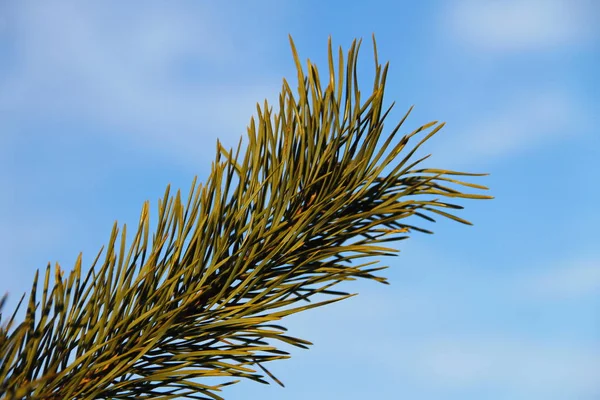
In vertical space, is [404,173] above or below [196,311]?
above

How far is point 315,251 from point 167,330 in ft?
1.11

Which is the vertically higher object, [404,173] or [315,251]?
[404,173]

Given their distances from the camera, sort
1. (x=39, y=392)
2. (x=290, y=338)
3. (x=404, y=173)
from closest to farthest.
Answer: (x=39, y=392) → (x=290, y=338) → (x=404, y=173)

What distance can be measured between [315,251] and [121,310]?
41cm

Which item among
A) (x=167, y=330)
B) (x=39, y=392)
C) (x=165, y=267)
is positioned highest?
(x=165, y=267)

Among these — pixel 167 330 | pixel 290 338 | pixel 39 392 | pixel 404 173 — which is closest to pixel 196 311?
pixel 167 330

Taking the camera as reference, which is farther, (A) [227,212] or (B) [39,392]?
(A) [227,212]

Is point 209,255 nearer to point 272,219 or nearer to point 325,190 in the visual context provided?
point 272,219

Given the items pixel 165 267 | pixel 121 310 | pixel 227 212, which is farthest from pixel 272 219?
pixel 121 310

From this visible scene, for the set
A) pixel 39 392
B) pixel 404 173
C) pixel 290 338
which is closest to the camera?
pixel 39 392

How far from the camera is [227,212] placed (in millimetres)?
1382

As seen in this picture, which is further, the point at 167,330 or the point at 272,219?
the point at 272,219

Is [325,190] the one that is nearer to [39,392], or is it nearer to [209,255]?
[209,255]

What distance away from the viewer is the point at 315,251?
4.53 feet
